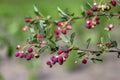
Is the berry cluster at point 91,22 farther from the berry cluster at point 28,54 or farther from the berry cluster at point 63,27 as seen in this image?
Result: the berry cluster at point 28,54

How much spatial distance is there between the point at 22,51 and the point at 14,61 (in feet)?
15.6

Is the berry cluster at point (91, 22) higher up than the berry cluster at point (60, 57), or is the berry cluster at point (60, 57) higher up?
the berry cluster at point (91, 22)

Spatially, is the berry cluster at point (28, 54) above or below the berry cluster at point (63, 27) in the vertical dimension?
below

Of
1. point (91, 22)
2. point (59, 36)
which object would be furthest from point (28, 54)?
point (91, 22)

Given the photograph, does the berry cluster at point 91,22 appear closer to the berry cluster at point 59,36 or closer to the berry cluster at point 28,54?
the berry cluster at point 59,36

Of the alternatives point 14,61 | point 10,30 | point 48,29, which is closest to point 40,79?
point 14,61

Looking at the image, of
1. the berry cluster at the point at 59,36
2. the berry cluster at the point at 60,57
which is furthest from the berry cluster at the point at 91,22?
the berry cluster at the point at 60,57

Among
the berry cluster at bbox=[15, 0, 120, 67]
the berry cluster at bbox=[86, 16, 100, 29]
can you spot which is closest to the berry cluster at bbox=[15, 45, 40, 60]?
the berry cluster at bbox=[15, 0, 120, 67]

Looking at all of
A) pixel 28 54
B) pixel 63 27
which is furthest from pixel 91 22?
pixel 28 54

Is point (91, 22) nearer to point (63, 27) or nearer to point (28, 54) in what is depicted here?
point (63, 27)

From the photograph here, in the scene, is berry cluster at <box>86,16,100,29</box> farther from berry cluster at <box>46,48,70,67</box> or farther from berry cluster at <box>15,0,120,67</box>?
berry cluster at <box>46,48,70,67</box>

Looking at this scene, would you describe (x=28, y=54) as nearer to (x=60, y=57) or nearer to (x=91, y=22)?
(x=60, y=57)

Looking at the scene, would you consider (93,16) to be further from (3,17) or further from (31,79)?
(3,17)

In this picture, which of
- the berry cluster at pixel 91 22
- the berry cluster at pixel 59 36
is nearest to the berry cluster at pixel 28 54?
the berry cluster at pixel 59 36
